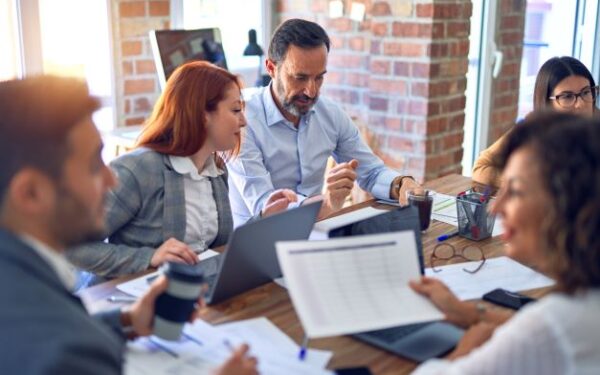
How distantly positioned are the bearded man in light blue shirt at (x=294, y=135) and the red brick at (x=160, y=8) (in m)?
0.83

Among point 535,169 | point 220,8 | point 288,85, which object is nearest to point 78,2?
point 220,8

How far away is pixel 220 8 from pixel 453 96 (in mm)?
1173

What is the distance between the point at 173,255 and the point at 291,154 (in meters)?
0.91

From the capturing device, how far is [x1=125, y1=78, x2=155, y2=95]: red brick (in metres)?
3.14

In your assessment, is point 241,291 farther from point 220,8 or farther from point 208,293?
point 220,8

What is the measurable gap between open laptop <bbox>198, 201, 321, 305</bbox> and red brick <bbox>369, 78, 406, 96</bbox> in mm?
1839

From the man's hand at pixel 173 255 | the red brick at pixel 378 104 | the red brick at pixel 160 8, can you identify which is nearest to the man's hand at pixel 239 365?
the man's hand at pixel 173 255

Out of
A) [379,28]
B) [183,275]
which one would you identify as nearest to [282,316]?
[183,275]

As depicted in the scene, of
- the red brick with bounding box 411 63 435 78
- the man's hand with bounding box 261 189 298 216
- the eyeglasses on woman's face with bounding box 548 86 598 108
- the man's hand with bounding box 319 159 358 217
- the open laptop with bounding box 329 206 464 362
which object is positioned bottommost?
the open laptop with bounding box 329 206 464 362

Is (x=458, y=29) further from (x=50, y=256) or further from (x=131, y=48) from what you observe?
(x=50, y=256)

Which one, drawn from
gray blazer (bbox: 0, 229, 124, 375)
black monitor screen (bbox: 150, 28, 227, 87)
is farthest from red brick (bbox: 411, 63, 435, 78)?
gray blazer (bbox: 0, 229, 124, 375)

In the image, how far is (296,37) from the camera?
2.47 m

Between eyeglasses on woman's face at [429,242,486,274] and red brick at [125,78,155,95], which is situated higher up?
red brick at [125,78,155,95]

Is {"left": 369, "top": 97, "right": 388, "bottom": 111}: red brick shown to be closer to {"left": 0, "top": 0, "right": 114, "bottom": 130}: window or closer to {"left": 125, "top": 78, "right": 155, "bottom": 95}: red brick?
{"left": 125, "top": 78, "right": 155, "bottom": 95}: red brick
